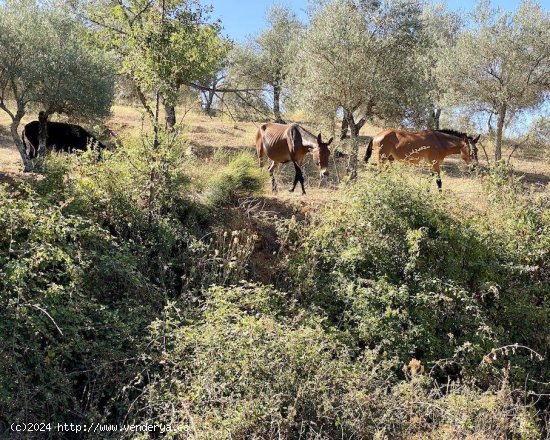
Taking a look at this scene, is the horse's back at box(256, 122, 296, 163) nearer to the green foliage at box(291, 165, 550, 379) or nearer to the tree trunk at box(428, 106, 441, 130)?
the green foliage at box(291, 165, 550, 379)

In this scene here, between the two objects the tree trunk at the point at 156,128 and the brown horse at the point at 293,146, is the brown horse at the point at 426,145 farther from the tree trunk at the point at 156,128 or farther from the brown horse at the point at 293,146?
the tree trunk at the point at 156,128

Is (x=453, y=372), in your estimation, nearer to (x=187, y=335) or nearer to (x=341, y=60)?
(x=187, y=335)

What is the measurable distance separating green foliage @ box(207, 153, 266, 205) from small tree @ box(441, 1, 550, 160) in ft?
38.7

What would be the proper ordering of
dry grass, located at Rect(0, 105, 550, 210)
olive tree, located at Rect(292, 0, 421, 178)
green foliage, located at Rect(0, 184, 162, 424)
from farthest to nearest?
olive tree, located at Rect(292, 0, 421, 178), dry grass, located at Rect(0, 105, 550, 210), green foliage, located at Rect(0, 184, 162, 424)

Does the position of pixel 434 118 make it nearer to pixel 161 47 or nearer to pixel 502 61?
pixel 502 61

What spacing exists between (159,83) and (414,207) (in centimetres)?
432

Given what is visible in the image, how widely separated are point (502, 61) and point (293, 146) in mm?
10787

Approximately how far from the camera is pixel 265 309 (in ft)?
19.3

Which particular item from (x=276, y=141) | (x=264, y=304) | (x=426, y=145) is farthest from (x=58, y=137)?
(x=264, y=304)

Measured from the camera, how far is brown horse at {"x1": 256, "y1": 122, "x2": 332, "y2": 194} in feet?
32.6

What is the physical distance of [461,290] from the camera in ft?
21.2

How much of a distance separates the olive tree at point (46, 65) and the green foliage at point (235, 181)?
7126 mm

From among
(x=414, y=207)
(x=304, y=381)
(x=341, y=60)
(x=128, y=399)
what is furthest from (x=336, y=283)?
(x=341, y=60)

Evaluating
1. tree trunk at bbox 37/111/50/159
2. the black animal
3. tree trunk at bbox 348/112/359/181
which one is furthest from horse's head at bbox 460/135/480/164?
tree trunk at bbox 37/111/50/159
